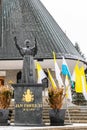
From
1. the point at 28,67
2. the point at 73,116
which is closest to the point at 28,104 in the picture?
the point at 28,67

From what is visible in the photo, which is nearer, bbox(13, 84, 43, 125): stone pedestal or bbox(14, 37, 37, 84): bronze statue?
bbox(13, 84, 43, 125): stone pedestal

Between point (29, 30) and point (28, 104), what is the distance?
40.5ft

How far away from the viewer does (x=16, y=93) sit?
42.1 ft

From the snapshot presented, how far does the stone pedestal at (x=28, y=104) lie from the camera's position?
12656 millimetres

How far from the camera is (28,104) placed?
41.6ft

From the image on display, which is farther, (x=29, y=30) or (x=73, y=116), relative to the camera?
(x=29, y=30)

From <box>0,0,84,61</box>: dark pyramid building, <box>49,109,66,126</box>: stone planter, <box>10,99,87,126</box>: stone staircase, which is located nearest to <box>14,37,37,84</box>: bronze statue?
<box>49,109,66,126</box>: stone planter

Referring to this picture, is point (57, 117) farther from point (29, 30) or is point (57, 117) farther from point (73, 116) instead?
point (29, 30)

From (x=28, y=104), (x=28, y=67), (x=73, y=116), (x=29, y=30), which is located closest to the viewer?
(x=28, y=104)

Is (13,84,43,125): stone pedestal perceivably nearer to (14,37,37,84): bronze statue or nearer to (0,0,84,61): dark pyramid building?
(14,37,37,84): bronze statue

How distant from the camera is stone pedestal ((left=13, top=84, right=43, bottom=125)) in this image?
41.5 ft

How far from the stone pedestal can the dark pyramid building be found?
9907mm

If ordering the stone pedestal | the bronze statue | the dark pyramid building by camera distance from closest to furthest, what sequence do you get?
the stone pedestal
the bronze statue
the dark pyramid building

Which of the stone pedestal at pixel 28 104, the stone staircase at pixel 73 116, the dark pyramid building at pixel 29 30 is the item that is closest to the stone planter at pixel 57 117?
the stone pedestal at pixel 28 104
